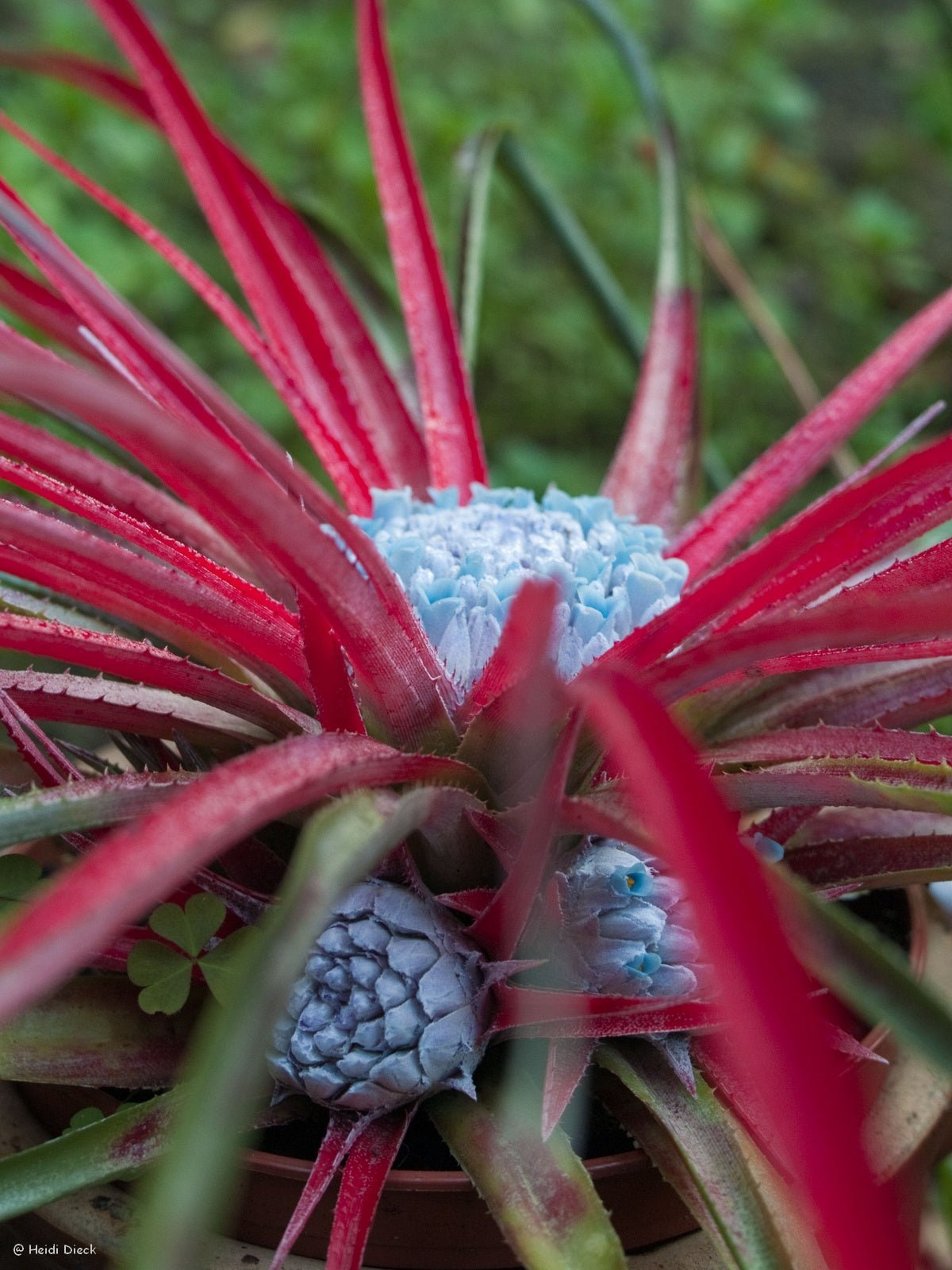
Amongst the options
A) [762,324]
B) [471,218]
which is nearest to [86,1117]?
Answer: [471,218]

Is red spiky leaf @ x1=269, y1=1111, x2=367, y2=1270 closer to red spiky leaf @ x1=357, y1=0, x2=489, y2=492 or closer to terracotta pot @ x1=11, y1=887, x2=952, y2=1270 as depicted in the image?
terracotta pot @ x1=11, y1=887, x2=952, y2=1270

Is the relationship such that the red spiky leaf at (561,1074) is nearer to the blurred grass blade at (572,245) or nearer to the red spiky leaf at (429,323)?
the red spiky leaf at (429,323)

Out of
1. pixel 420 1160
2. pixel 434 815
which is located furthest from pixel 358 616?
pixel 420 1160

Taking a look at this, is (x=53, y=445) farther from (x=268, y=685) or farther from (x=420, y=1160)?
(x=420, y=1160)

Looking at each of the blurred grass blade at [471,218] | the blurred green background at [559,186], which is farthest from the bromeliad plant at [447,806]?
the blurred green background at [559,186]

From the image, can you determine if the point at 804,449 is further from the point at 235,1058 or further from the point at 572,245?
the point at 235,1058
